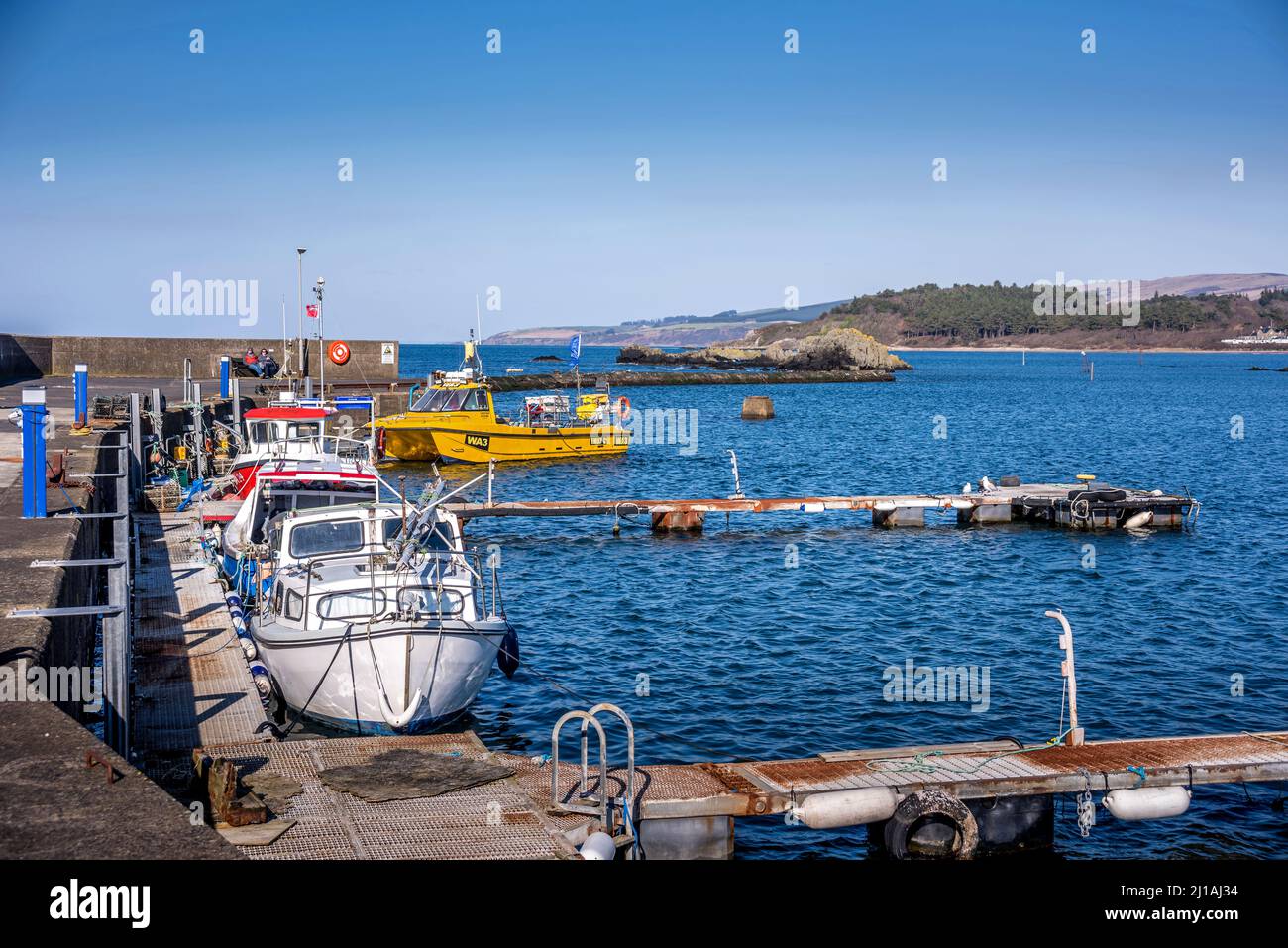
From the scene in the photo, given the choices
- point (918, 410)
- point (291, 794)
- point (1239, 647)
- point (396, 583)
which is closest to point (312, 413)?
point (396, 583)

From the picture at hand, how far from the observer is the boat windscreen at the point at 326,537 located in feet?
51.4

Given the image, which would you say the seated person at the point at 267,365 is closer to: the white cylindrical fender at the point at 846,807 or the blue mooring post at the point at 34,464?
the blue mooring post at the point at 34,464

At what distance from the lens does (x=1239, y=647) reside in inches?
831

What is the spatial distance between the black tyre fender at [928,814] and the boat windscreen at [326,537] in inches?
313

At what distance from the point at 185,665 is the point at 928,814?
925 centimetres

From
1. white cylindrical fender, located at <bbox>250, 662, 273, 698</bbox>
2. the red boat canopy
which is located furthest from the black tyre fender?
the red boat canopy

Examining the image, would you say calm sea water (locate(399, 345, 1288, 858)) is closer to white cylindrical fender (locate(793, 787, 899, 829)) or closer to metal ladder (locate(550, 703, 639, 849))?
white cylindrical fender (locate(793, 787, 899, 829))

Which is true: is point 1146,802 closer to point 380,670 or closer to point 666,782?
point 666,782

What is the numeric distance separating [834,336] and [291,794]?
531 ft

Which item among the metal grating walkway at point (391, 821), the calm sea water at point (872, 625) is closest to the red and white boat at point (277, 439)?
the calm sea water at point (872, 625)

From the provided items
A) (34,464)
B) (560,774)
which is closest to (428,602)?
(560,774)

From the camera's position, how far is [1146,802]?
11.9m

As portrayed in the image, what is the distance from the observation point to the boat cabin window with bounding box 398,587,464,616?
44.9 feet

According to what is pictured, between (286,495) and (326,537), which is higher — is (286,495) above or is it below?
above
